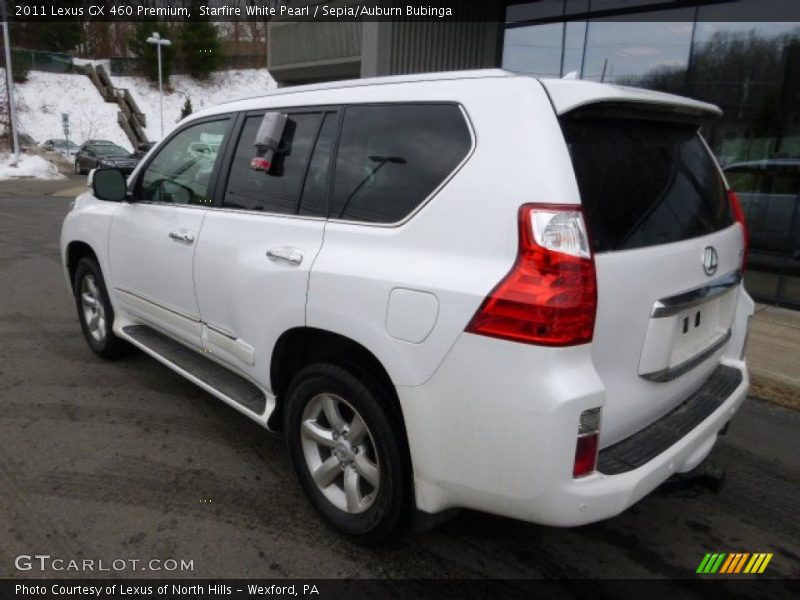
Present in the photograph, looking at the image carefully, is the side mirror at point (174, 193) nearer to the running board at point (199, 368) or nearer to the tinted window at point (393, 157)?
the running board at point (199, 368)

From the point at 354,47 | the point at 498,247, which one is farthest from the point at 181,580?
the point at 354,47

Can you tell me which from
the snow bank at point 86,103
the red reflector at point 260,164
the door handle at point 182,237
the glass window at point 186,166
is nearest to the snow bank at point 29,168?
the snow bank at point 86,103

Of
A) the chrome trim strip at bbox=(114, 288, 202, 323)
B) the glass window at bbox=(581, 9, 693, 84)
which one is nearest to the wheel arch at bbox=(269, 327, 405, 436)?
the chrome trim strip at bbox=(114, 288, 202, 323)

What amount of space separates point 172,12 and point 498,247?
54436 mm

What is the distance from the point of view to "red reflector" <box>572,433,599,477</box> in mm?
1938

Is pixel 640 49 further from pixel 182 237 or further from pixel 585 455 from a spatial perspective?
pixel 585 455

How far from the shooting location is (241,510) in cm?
285

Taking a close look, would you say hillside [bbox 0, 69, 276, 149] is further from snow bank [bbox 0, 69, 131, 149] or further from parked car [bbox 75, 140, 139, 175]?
parked car [bbox 75, 140, 139, 175]

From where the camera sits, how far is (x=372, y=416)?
2.31 metres

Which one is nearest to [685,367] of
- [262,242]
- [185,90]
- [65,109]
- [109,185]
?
[262,242]

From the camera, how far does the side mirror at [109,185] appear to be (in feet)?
12.9

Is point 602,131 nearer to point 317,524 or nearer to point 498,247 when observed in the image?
point 498,247

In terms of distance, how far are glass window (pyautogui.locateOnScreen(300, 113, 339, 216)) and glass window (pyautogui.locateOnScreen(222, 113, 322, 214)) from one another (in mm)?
51

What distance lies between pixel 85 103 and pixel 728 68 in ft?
139
